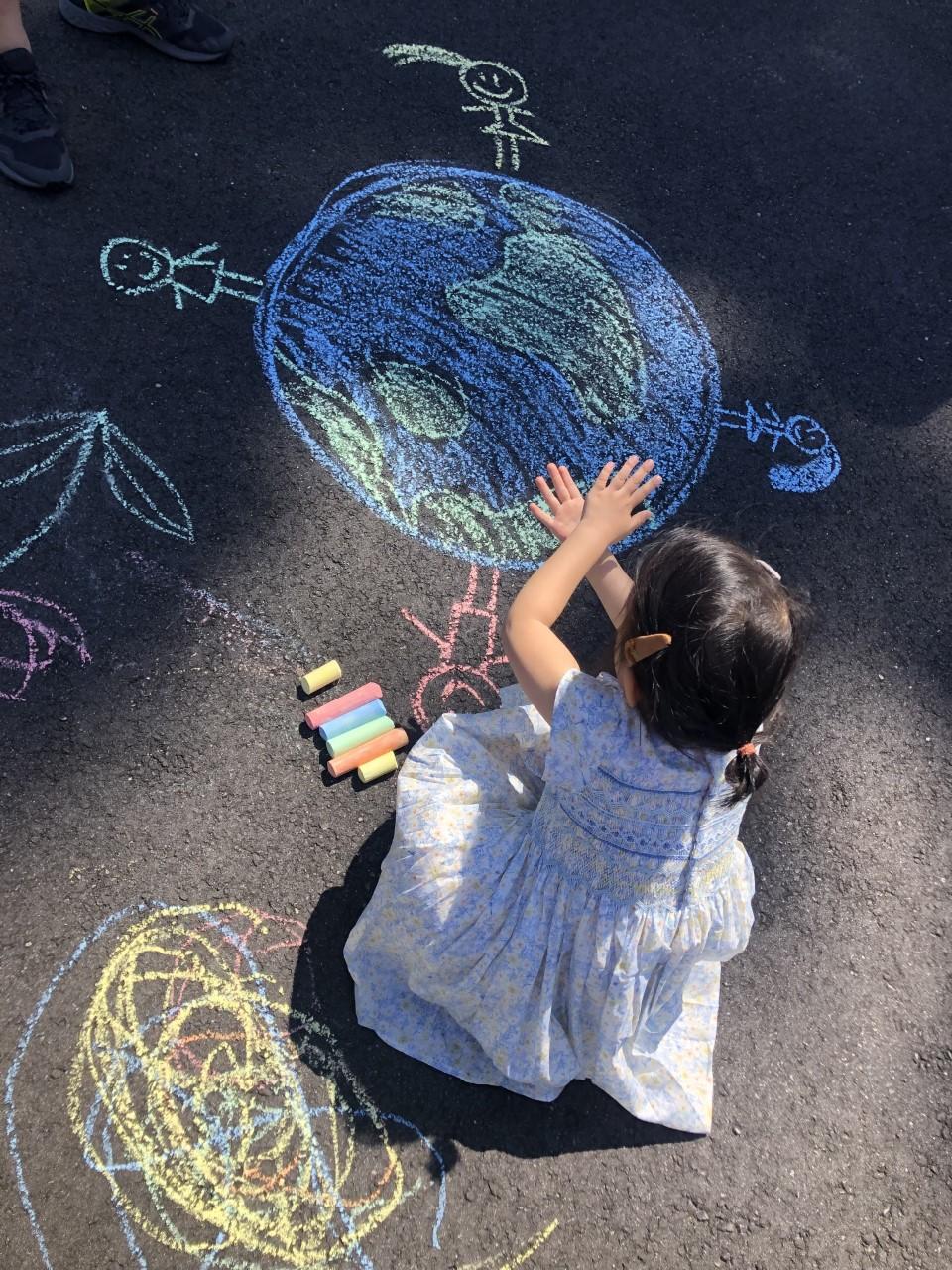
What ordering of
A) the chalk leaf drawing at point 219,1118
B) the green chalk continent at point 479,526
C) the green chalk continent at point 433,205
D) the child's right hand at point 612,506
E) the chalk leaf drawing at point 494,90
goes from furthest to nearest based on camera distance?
the chalk leaf drawing at point 494,90, the green chalk continent at point 433,205, the green chalk continent at point 479,526, the child's right hand at point 612,506, the chalk leaf drawing at point 219,1118

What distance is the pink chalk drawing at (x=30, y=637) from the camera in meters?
2.47

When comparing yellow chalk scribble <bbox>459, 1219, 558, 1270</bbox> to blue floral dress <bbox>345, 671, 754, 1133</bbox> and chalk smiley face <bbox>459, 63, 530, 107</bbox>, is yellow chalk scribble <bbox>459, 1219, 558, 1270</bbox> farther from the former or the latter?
chalk smiley face <bbox>459, 63, 530, 107</bbox>

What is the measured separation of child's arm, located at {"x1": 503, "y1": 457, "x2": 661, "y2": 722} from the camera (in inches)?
82.6

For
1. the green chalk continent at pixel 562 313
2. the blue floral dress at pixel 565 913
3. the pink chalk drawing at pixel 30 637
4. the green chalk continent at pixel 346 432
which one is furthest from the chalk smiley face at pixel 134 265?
the blue floral dress at pixel 565 913

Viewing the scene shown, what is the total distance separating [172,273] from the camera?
310 centimetres

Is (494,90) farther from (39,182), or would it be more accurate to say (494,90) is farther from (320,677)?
(320,677)

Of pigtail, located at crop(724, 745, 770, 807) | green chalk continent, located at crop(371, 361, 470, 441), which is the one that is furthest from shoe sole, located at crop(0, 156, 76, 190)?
pigtail, located at crop(724, 745, 770, 807)

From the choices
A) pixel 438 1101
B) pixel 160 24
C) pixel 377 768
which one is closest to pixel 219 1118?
pixel 438 1101

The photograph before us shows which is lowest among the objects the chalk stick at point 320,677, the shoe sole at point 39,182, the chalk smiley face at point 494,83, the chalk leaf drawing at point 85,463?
the chalk stick at point 320,677

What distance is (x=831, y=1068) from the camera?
246 cm

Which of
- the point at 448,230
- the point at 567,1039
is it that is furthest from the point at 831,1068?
the point at 448,230

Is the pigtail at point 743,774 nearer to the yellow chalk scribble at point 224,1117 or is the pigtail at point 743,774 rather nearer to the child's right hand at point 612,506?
the child's right hand at point 612,506

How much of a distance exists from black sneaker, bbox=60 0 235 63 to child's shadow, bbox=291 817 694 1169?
3.07 metres

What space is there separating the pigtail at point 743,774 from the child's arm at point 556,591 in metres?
0.38
